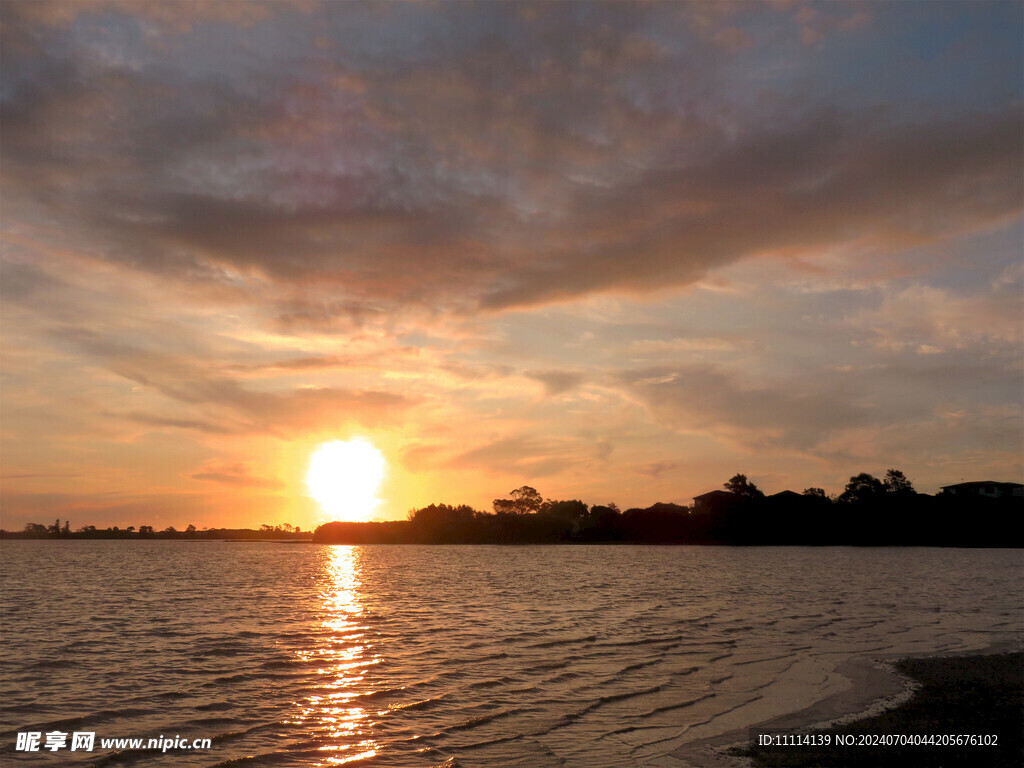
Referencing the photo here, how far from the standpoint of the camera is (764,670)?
28891mm

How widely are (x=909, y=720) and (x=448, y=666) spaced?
16.9 m

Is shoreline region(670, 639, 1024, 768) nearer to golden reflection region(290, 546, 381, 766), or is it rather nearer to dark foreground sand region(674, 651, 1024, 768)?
dark foreground sand region(674, 651, 1024, 768)

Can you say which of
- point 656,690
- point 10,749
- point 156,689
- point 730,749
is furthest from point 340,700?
point 730,749

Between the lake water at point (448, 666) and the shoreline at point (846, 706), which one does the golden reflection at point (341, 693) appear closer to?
the lake water at point (448, 666)

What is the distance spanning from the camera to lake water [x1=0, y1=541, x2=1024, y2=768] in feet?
65.0

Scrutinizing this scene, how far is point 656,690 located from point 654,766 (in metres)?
8.63

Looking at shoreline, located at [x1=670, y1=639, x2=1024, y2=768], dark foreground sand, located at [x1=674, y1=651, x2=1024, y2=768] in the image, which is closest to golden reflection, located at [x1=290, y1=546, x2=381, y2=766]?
shoreline, located at [x1=670, y1=639, x2=1024, y2=768]

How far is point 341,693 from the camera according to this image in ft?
83.1

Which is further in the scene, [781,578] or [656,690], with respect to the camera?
[781,578]

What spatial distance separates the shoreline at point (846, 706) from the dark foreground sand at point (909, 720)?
0.09ft

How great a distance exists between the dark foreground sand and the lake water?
1.07 m

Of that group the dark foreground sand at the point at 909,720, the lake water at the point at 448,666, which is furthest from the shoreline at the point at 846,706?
the lake water at the point at 448,666

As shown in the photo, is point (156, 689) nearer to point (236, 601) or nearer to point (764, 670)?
point (764, 670)

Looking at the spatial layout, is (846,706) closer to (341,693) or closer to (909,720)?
(909,720)
